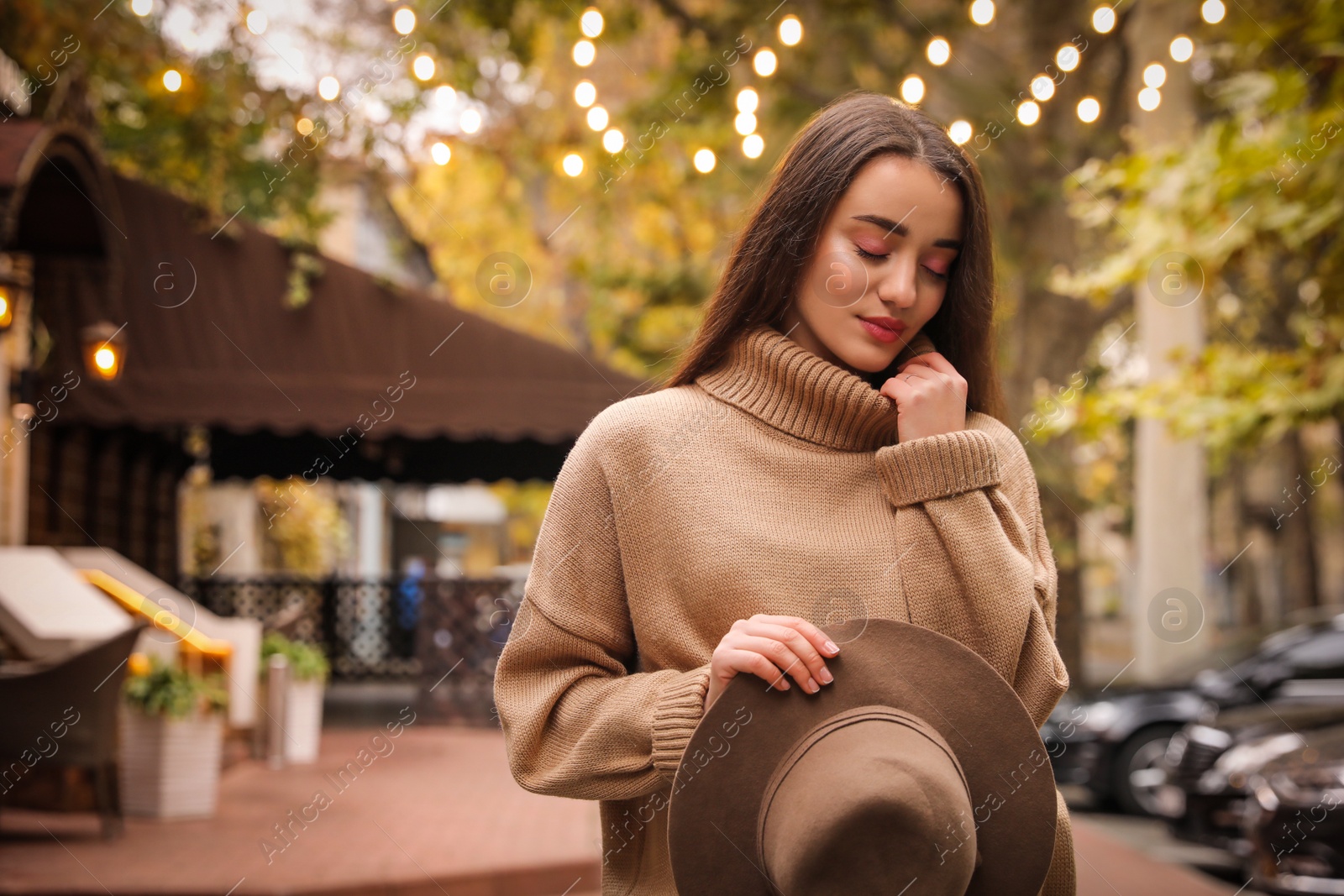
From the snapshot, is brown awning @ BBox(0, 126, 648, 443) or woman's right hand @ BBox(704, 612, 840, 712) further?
brown awning @ BBox(0, 126, 648, 443)

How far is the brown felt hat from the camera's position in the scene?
58.5 inches

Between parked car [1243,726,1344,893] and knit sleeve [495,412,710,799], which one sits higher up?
knit sleeve [495,412,710,799]

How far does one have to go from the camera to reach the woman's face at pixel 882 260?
1.83 meters

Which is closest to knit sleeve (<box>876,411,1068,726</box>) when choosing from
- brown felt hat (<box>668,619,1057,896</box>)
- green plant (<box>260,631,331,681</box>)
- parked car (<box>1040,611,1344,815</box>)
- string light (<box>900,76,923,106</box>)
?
brown felt hat (<box>668,619,1057,896</box>)

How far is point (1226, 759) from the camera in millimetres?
7617

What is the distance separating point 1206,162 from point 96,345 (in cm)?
660

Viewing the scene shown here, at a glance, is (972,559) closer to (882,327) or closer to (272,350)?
(882,327)

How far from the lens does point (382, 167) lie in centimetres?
1025

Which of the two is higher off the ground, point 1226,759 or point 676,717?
point 676,717

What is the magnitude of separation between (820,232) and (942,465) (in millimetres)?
386

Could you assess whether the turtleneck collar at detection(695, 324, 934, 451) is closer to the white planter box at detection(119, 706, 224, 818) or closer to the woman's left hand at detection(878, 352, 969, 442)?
the woman's left hand at detection(878, 352, 969, 442)

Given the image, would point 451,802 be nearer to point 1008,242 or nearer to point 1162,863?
point 1162,863

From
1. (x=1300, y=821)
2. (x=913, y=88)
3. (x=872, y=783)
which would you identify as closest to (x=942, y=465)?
(x=872, y=783)

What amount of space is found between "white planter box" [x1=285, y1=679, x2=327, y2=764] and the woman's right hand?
379 inches
